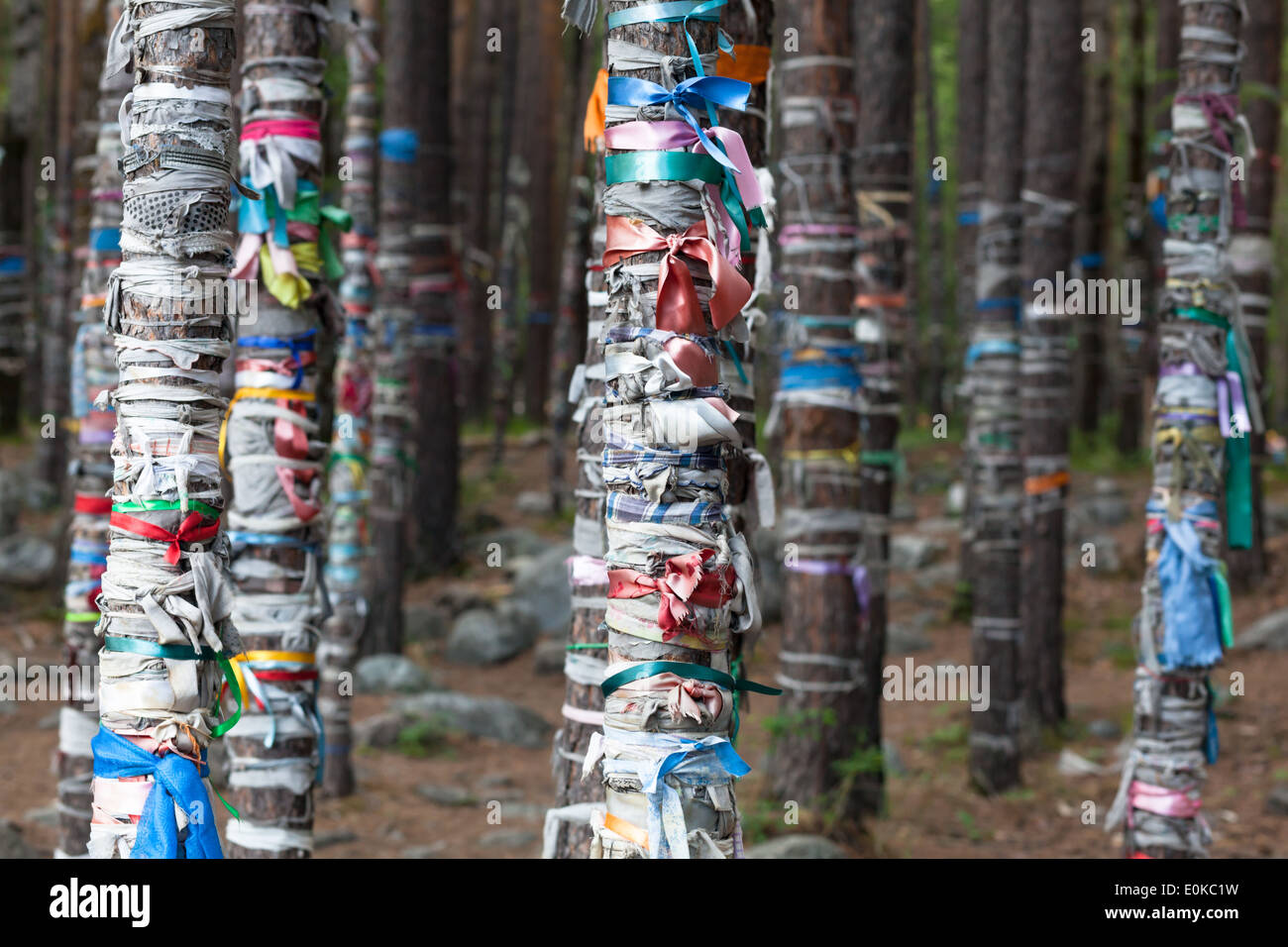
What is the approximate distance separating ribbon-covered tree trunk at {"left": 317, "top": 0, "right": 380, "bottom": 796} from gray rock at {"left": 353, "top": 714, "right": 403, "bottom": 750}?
3.54 ft

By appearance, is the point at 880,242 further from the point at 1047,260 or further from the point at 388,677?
the point at 388,677

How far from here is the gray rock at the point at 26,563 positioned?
1196 cm

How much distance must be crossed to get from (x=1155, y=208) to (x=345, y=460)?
14.8 feet

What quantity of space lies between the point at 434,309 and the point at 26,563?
4624 mm

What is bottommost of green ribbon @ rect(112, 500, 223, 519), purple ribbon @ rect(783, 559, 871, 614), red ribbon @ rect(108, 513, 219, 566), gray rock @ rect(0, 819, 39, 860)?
gray rock @ rect(0, 819, 39, 860)

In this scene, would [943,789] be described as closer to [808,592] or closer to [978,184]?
[808,592]

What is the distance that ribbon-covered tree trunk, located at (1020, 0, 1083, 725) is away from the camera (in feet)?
27.6

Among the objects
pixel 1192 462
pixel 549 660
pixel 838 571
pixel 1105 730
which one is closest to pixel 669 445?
pixel 1192 462

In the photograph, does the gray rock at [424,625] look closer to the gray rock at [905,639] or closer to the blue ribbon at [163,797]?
the gray rock at [905,639]

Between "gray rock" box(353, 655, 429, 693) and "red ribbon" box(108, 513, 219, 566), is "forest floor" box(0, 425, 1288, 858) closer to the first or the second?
"gray rock" box(353, 655, 429, 693)

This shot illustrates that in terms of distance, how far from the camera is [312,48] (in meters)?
4.20

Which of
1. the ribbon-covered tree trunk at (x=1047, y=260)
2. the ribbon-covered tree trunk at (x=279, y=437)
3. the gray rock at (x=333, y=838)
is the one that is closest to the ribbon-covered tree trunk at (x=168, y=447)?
the ribbon-covered tree trunk at (x=279, y=437)

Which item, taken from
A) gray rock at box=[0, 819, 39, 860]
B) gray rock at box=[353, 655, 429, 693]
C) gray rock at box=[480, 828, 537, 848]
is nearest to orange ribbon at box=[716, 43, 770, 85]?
gray rock at box=[480, 828, 537, 848]

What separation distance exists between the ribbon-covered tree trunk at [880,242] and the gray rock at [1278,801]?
2.50 metres
